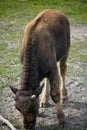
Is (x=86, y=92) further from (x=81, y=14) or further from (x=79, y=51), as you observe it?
(x=81, y=14)

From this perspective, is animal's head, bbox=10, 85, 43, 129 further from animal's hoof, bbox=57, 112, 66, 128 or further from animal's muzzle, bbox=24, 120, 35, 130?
animal's hoof, bbox=57, 112, 66, 128

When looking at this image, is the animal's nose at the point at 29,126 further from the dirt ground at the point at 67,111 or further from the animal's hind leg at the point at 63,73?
the animal's hind leg at the point at 63,73

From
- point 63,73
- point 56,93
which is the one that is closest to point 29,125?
point 56,93

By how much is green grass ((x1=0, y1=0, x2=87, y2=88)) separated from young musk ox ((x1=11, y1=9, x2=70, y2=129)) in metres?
2.48

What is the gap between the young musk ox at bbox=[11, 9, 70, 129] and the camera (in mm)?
7309

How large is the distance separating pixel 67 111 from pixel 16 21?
335 inches

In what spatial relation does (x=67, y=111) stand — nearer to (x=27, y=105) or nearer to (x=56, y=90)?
(x=56, y=90)

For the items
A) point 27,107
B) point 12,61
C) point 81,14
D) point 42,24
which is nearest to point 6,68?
point 12,61

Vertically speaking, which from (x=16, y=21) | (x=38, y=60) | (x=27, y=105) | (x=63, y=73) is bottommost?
(x=16, y=21)

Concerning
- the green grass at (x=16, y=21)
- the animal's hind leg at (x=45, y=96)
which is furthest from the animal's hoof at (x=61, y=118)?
the green grass at (x=16, y=21)

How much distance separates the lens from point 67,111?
9.29 m

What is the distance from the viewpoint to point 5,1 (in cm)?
2038

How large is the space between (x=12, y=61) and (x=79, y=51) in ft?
7.77

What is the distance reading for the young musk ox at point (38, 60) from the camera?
7309 millimetres
